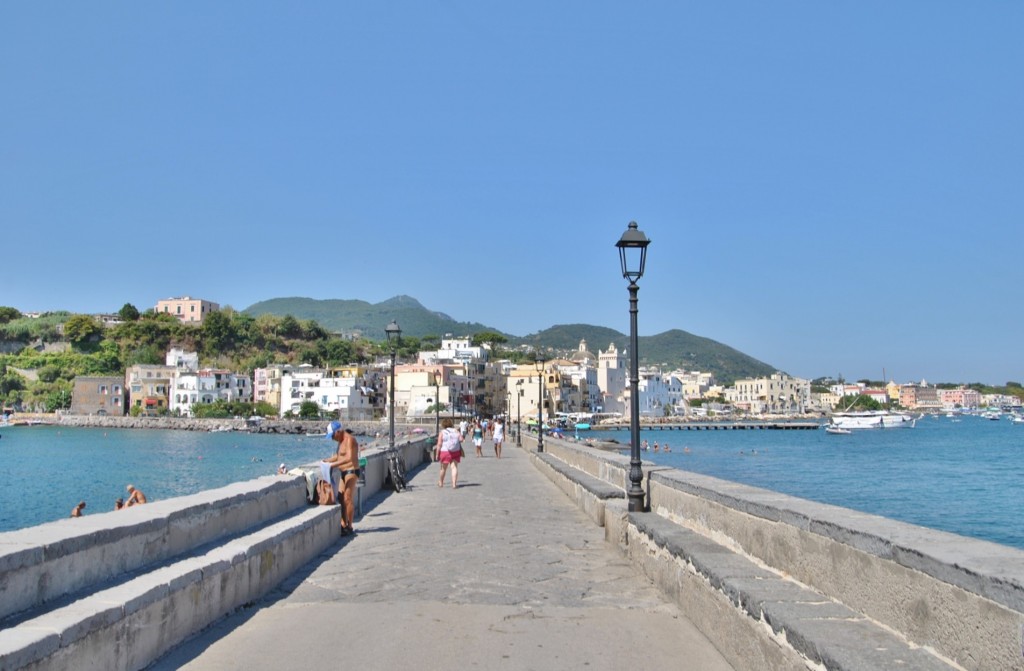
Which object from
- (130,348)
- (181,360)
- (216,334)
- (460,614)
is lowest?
(460,614)

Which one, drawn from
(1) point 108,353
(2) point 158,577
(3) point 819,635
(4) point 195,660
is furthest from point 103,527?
(1) point 108,353

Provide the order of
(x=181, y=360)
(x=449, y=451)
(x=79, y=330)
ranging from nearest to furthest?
(x=449, y=451)
(x=181, y=360)
(x=79, y=330)

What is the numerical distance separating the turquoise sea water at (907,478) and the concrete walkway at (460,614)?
8561 millimetres

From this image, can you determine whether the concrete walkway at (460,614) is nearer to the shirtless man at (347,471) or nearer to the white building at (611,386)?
the shirtless man at (347,471)

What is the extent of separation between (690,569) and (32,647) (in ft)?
14.3

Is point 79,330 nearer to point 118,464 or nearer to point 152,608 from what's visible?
point 118,464

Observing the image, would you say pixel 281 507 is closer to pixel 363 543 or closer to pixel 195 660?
pixel 363 543

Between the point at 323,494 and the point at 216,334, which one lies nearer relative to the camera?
the point at 323,494

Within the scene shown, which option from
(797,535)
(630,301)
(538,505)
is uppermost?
(630,301)

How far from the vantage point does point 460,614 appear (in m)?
6.51

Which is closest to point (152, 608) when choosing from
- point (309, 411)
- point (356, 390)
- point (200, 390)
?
point (356, 390)

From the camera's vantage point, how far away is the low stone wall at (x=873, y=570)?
3.09 meters

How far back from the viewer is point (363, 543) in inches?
402

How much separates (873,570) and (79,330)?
20120 centimetres
